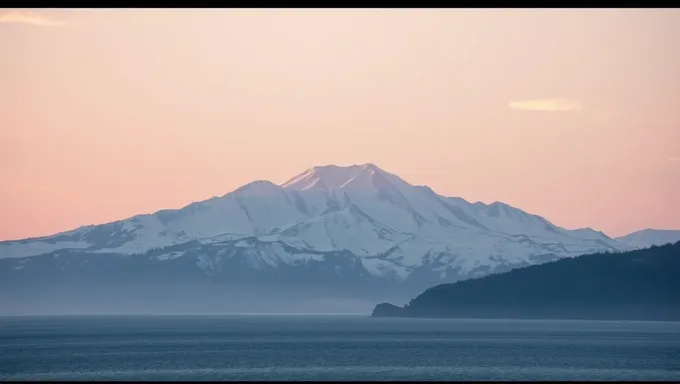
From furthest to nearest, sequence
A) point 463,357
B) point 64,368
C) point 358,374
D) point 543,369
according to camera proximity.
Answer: point 463,357 < point 64,368 < point 543,369 < point 358,374

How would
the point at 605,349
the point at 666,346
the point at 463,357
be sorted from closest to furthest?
the point at 463,357, the point at 605,349, the point at 666,346

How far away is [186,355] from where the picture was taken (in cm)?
11519

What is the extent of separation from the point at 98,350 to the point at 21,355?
13313mm

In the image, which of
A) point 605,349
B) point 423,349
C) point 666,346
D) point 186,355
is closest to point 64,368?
point 186,355

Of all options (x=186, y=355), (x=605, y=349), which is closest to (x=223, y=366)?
(x=186, y=355)

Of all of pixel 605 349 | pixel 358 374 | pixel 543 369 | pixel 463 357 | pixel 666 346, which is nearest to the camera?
pixel 358 374

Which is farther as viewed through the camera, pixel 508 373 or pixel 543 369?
pixel 543 369

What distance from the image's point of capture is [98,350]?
431ft

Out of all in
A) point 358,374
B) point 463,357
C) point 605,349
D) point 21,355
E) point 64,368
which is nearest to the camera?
point 358,374

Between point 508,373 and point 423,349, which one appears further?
point 423,349
